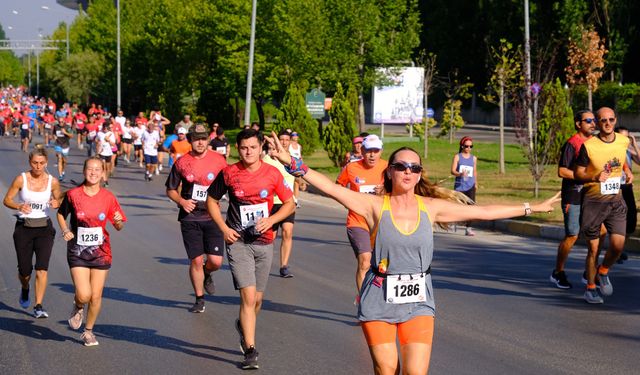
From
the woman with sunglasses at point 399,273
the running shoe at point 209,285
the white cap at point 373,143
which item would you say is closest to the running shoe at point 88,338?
the running shoe at point 209,285

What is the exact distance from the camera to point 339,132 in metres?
32.7

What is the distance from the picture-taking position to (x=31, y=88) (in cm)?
14725

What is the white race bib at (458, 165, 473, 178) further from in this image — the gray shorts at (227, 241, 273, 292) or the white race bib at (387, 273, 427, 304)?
the white race bib at (387, 273, 427, 304)

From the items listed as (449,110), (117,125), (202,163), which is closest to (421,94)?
(449,110)

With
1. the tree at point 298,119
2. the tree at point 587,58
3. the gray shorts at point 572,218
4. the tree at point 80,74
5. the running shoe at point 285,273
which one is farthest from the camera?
the tree at point 80,74

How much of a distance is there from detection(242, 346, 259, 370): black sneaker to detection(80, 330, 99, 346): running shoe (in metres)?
1.57

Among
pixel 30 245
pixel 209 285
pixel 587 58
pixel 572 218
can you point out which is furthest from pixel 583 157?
pixel 587 58

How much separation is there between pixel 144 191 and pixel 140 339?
17.4m

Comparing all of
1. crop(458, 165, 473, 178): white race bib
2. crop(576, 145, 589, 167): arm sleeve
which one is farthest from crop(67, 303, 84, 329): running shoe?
crop(458, 165, 473, 178): white race bib

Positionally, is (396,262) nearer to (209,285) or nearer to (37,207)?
(37,207)

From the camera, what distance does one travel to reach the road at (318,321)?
26.5 ft

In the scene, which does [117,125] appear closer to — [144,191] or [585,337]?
[144,191]

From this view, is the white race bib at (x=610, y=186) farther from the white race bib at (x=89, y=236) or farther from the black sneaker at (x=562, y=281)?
the white race bib at (x=89, y=236)

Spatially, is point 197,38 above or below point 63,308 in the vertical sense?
above
